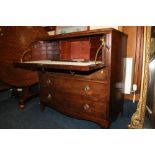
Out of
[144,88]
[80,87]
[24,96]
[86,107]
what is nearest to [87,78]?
[80,87]

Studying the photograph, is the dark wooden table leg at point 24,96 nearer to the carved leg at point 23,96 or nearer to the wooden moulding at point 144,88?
the carved leg at point 23,96

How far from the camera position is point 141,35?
7.82 feet

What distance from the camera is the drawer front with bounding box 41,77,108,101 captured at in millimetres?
1742

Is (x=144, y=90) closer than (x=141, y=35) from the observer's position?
Yes

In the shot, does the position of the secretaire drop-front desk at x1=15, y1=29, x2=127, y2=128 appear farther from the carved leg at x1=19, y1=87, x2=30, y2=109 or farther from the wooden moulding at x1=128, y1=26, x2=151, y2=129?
the carved leg at x1=19, y1=87, x2=30, y2=109

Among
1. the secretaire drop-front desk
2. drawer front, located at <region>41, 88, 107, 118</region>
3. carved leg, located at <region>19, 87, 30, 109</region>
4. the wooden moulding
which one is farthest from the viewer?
carved leg, located at <region>19, 87, 30, 109</region>

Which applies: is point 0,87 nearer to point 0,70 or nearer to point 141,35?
point 0,70

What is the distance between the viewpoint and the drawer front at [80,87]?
1.74 meters

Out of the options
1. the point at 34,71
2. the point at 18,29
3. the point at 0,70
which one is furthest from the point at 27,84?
the point at 18,29

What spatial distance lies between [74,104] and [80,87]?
268 millimetres

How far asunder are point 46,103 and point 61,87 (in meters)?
0.47

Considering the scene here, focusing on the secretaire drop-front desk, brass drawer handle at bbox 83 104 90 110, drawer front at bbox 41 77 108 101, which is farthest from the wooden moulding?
brass drawer handle at bbox 83 104 90 110

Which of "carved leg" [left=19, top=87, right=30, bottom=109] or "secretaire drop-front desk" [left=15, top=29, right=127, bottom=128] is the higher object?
"secretaire drop-front desk" [left=15, top=29, right=127, bottom=128]

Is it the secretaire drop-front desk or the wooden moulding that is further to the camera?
the secretaire drop-front desk
